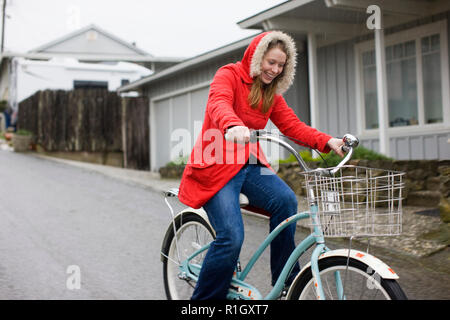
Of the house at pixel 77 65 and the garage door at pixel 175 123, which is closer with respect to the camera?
the garage door at pixel 175 123

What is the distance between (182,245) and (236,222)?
2.93 ft

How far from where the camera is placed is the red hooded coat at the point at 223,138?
3.07 meters

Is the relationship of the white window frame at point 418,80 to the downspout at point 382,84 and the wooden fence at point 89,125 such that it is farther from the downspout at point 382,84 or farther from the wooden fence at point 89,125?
the wooden fence at point 89,125

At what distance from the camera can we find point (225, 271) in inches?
120

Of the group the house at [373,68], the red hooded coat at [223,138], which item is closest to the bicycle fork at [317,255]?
the red hooded coat at [223,138]

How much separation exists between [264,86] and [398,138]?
7.11m

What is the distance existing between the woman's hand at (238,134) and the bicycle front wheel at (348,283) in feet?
2.40

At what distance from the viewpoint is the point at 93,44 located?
31.0 m

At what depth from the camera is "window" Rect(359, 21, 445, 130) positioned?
9141mm

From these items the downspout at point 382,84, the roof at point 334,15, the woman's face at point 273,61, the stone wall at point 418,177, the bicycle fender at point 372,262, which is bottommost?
the bicycle fender at point 372,262

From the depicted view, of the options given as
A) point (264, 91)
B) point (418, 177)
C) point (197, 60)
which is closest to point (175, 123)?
point (197, 60)

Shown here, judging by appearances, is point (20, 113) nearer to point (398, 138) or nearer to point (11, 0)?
point (11, 0)

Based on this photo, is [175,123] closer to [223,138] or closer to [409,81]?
[409,81]

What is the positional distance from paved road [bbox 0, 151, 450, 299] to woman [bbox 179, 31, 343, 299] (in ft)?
4.51
